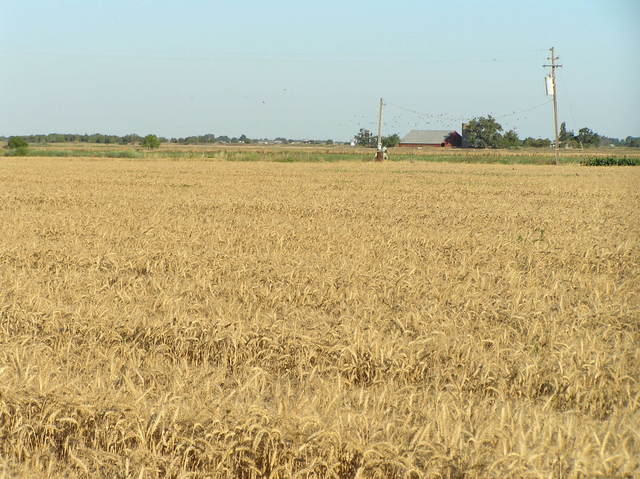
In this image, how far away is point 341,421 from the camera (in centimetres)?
390

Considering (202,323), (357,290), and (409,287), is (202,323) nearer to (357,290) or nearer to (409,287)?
(357,290)

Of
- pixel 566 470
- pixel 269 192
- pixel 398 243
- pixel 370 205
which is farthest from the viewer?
pixel 269 192

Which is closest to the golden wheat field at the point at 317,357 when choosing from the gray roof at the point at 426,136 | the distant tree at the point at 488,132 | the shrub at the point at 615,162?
the shrub at the point at 615,162

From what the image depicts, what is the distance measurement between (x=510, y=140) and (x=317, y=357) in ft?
434

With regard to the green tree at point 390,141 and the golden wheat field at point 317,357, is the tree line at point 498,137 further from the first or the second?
the golden wheat field at point 317,357

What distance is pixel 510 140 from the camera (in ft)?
432

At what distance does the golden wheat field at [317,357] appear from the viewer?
12.4 feet

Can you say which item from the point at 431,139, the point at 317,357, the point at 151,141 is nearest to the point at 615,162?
the point at 317,357

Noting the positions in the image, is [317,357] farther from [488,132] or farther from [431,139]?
[431,139]

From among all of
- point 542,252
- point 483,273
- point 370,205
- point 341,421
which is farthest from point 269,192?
point 341,421

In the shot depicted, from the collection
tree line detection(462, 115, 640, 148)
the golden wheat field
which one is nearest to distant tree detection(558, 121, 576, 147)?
tree line detection(462, 115, 640, 148)

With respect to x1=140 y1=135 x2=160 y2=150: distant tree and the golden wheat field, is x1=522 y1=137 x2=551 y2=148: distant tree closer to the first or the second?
x1=140 y1=135 x2=160 y2=150: distant tree

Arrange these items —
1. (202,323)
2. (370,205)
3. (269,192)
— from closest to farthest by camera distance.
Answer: (202,323), (370,205), (269,192)

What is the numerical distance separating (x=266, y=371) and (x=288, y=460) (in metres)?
1.39
